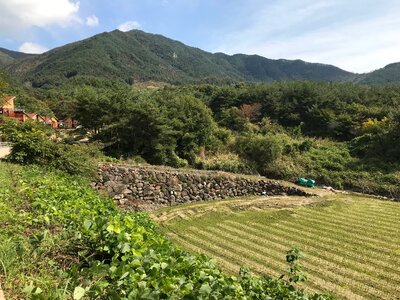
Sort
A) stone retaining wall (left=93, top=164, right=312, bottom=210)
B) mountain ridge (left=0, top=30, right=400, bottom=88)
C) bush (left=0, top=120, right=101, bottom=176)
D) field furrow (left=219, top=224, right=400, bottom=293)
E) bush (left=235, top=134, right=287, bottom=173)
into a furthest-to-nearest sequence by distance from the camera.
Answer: mountain ridge (left=0, top=30, right=400, bottom=88) → bush (left=235, top=134, right=287, bottom=173) → stone retaining wall (left=93, top=164, right=312, bottom=210) → bush (left=0, top=120, right=101, bottom=176) → field furrow (left=219, top=224, right=400, bottom=293)

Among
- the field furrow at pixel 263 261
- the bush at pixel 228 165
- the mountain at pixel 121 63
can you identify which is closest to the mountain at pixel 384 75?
the mountain at pixel 121 63

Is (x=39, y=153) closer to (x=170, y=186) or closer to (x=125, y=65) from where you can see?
(x=170, y=186)

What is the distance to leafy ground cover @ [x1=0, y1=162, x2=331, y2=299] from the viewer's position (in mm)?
2326

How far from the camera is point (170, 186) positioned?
56.3ft

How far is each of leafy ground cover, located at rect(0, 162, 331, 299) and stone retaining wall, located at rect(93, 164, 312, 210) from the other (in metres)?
11.2

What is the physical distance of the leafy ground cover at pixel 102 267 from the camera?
7.63ft

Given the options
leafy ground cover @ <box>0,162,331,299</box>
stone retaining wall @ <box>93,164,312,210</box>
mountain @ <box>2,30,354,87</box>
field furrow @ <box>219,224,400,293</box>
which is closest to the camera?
leafy ground cover @ <box>0,162,331,299</box>

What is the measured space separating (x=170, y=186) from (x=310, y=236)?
7.76 metres

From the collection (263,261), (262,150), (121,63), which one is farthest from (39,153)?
(121,63)

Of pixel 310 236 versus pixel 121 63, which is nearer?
pixel 310 236

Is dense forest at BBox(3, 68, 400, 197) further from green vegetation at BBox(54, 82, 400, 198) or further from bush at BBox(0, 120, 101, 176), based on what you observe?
bush at BBox(0, 120, 101, 176)

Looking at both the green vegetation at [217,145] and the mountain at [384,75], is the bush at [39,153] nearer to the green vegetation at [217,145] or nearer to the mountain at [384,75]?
the green vegetation at [217,145]

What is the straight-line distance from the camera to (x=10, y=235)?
149 inches

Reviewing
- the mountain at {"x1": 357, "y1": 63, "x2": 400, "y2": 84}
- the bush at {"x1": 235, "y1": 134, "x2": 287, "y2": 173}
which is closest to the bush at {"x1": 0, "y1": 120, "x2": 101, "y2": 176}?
the bush at {"x1": 235, "y1": 134, "x2": 287, "y2": 173}
